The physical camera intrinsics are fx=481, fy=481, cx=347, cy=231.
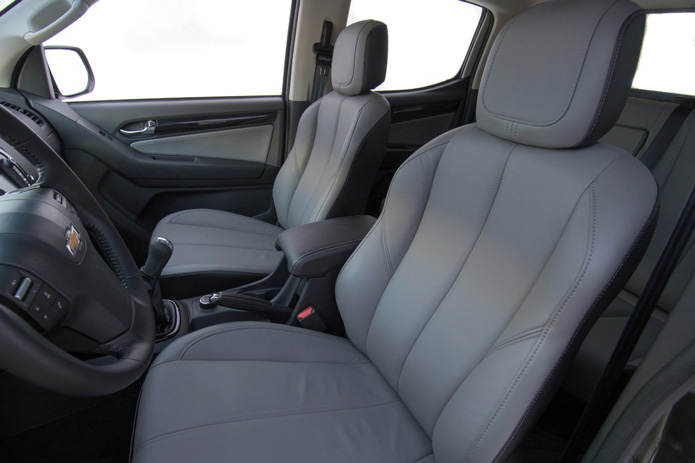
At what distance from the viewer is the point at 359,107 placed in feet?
5.90

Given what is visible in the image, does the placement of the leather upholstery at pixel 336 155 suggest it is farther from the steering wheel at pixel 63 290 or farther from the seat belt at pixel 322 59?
the steering wheel at pixel 63 290

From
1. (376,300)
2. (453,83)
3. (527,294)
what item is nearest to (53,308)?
(376,300)

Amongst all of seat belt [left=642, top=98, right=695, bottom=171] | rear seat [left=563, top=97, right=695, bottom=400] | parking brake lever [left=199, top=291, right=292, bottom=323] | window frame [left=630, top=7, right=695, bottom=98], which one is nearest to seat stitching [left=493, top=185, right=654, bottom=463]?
rear seat [left=563, top=97, right=695, bottom=400]

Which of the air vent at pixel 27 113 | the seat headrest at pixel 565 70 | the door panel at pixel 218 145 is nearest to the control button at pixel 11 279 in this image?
the seat headrest at pixel 565 70

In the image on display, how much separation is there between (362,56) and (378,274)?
90 centimetres

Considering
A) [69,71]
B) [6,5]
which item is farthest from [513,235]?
[69,71]

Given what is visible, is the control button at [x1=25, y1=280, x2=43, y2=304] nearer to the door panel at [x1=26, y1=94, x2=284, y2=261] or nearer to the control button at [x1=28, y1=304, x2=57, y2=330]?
the control button at [x1=28, y1=304, x2=57, y2=330]

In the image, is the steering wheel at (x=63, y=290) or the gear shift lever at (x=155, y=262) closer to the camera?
the steering wheel at (x=63, y=290)

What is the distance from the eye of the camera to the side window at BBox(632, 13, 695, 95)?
1869 mm

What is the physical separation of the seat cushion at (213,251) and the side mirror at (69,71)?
2.31 feet

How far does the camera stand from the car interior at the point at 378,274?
0.83 metres

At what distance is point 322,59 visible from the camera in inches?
95.7

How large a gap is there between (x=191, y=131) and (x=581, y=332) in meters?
2.00

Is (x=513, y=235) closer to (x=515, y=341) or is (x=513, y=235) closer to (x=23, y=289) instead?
(x=515, y=341)
